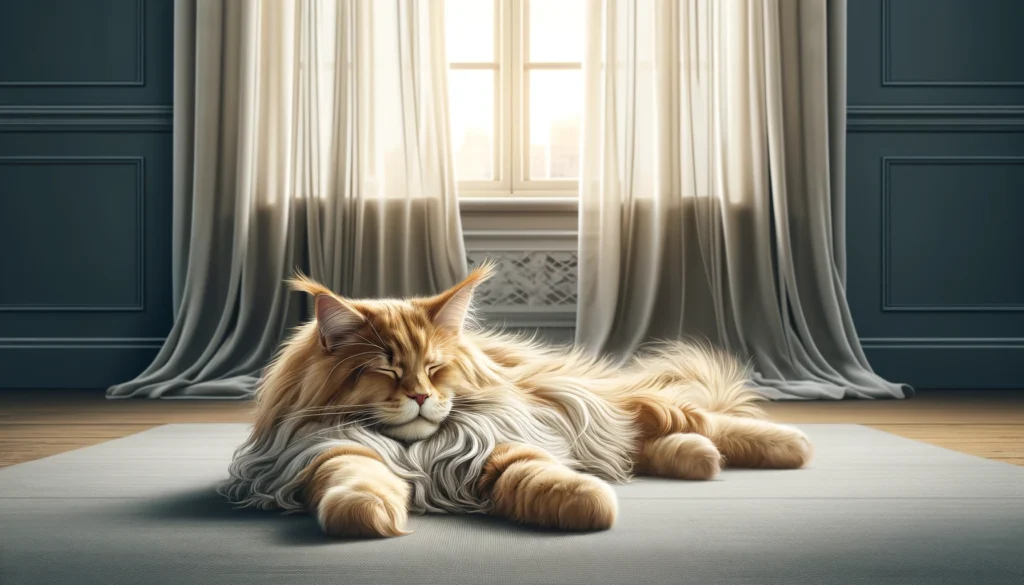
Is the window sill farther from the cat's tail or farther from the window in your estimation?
the cat's tail

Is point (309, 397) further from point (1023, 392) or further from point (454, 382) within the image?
point (1023, 392)

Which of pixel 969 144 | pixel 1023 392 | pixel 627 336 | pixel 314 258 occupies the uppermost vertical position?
pixel 969 144

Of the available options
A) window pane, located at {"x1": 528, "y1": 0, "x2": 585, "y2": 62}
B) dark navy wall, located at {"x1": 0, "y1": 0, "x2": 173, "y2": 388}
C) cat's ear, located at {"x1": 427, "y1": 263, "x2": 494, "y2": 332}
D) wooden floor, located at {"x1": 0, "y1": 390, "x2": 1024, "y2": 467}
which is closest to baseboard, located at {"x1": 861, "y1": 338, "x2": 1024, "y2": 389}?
wooden floor, located at {"x1": 0, "y1": 390, "x2": 1024, "y2": 467}

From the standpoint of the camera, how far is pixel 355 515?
93 centimetres

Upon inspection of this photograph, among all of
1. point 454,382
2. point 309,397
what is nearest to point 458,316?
point 454,382

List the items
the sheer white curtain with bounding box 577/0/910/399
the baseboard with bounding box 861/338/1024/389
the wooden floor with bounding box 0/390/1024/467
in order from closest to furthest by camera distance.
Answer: the wooden floor with bounding box 0/390/1024/467, the sheer white curtain with bounding box 577/0/910/399, the baseboard with bounding box 861/338/1024/389

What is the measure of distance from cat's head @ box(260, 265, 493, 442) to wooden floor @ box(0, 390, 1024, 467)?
766 mm

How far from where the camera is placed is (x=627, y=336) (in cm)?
303

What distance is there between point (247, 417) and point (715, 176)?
175 centimetres

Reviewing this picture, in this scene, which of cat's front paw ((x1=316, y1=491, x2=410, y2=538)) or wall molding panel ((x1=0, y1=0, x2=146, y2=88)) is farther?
wall molding panel ((x1=0, y1=0, x2=146, y2=88))

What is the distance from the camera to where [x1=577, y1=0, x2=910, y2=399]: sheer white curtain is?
3002mm

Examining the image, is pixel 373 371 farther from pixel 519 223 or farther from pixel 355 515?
pixel 519 223

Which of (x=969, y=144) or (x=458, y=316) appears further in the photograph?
(x=969, y=144)

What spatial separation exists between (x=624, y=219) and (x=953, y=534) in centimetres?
217
